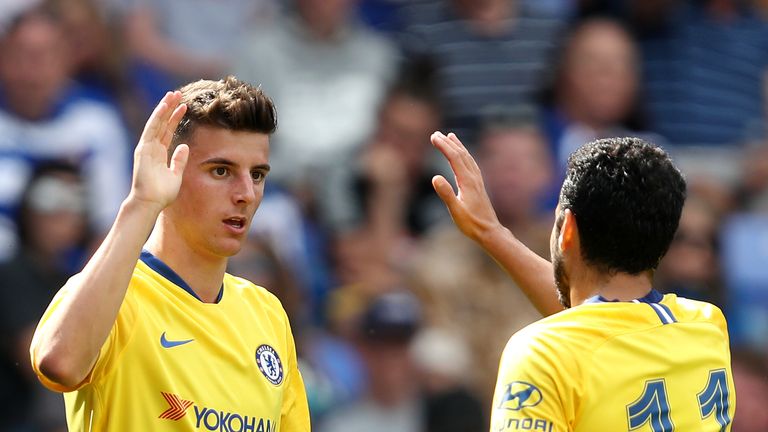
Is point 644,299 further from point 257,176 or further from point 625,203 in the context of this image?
point 257,176

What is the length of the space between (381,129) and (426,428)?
2.49m

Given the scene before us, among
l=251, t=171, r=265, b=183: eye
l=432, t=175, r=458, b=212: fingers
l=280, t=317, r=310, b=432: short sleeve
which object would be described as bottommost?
l=280, t=317, r=310, b=432: short sleeve

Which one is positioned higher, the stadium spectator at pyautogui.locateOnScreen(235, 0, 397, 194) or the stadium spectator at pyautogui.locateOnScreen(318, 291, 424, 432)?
the stadium spectator at pyautogui.locateOnScreen(235, 0, 397, 194)

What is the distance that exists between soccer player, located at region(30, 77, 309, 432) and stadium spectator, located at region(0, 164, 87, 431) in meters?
4.08

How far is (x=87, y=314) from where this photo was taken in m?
3.69

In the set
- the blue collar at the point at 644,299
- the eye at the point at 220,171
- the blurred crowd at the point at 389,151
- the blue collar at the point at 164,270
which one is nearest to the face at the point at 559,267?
the blue collar at the point at 644,299

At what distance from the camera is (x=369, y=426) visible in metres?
9.29

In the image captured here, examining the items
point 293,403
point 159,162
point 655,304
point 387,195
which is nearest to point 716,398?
point 655,304

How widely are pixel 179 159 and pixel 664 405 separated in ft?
5.75

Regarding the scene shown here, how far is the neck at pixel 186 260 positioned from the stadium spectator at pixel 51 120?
454 centimetres

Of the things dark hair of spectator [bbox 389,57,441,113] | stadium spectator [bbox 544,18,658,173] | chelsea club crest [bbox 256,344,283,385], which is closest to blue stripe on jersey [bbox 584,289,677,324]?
chelsea club crest [bbox 256,344,283,385]

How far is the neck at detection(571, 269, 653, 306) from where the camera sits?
4.18m

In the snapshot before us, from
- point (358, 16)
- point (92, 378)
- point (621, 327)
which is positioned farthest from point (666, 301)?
point (358, 16)

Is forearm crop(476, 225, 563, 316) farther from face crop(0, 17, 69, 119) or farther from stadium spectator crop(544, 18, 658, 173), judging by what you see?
stadium spectator crop(544, 18, 658, 173)
